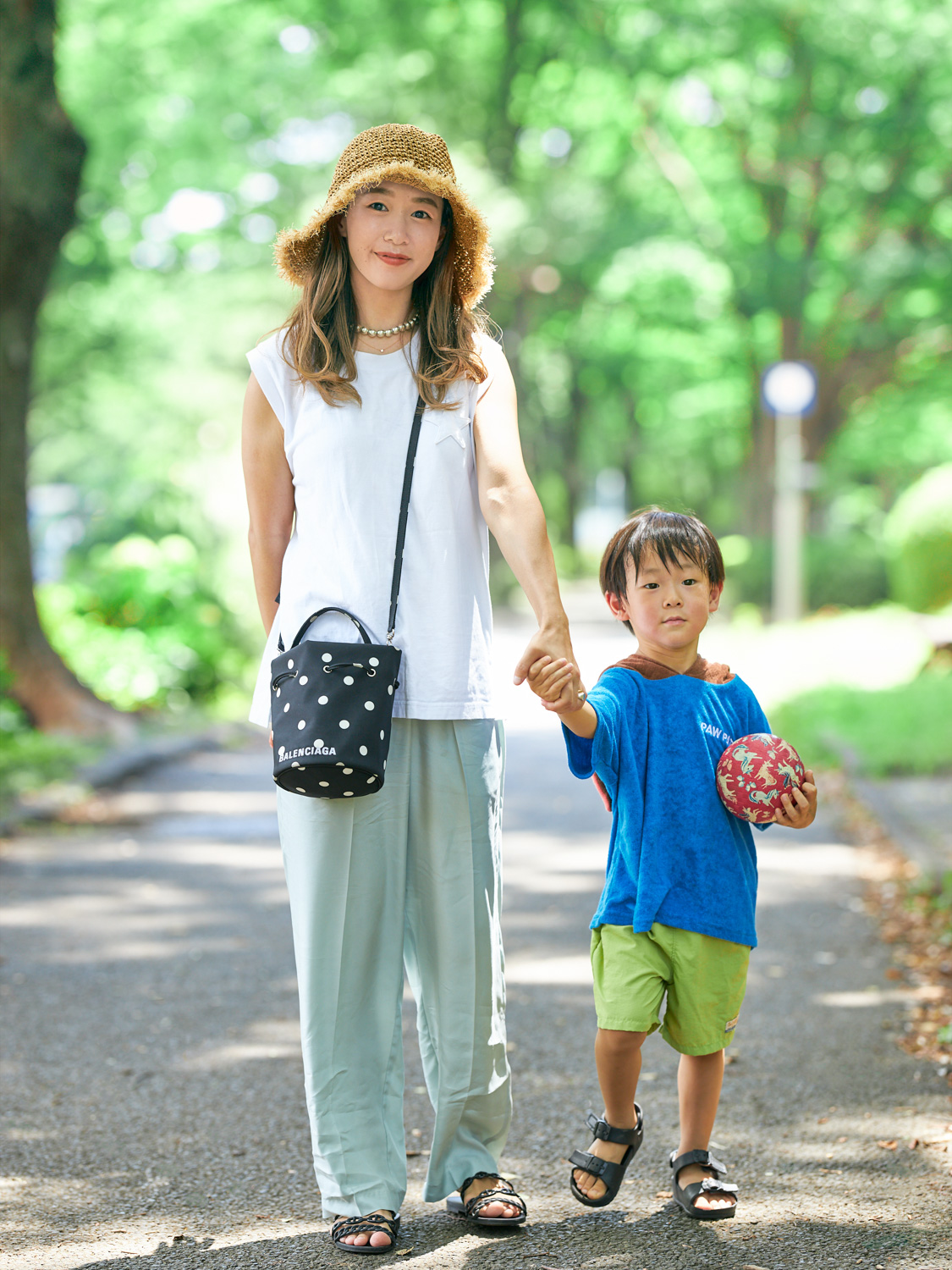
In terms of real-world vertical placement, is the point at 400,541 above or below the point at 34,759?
above

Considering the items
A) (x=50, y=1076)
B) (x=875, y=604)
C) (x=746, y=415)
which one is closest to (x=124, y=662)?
(x=50, y=1076)

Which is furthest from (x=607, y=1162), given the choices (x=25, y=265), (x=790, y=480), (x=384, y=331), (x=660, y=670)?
(x=790, y=480)

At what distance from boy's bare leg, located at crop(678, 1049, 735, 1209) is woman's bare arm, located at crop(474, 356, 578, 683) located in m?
0.96

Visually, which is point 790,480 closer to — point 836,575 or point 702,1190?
point 836,575

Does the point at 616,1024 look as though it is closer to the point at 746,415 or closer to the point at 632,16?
the point at 632,16

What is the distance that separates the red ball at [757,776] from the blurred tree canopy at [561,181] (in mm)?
16640

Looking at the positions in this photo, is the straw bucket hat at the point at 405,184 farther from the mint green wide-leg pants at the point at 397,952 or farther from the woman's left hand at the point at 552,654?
the mint green wide-leg pants at the point at 397,952

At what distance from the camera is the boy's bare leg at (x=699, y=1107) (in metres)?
3.10

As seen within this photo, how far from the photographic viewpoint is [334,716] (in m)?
2.82

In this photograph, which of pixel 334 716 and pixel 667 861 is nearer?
pixel 334 716

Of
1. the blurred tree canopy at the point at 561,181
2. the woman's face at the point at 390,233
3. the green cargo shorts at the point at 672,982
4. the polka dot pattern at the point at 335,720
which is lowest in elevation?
the green cargo shorts at the point at 672,982

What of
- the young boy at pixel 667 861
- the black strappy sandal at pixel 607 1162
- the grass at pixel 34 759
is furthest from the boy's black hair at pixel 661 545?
the grass at pixel 34 759

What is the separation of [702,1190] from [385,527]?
1574 mm

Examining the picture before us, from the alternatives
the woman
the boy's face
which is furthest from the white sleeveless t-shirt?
the boy's face
